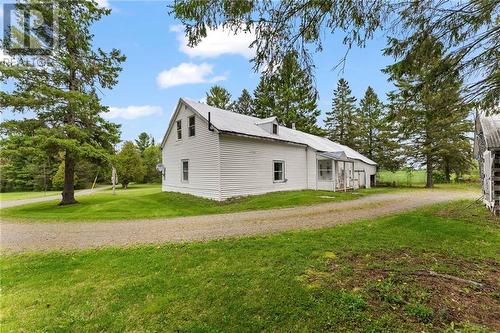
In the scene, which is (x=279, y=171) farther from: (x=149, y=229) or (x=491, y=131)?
(x=149, y=229)

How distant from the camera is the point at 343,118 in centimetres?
3744

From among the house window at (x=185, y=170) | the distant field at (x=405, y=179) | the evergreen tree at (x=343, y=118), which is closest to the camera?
the house window at (x=185, y=170)

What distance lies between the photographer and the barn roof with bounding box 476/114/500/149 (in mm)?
8913

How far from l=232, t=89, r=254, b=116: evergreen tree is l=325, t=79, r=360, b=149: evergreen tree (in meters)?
14.2

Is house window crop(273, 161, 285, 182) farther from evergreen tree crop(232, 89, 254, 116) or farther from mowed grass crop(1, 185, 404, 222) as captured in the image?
evergreen tree crop(232, 89, 254, 116)

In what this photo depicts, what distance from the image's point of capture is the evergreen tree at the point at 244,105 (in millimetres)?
46844

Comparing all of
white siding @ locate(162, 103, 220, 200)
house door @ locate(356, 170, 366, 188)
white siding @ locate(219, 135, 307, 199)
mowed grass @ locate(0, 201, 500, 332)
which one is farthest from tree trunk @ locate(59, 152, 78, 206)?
house door @ locate(356, 170, 366, 188)

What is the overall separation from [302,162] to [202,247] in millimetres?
15683

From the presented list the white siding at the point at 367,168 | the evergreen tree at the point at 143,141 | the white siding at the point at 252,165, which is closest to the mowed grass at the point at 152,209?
the white siding at the point at 252,165

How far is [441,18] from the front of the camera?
4305mm

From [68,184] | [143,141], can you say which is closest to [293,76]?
[68,184]

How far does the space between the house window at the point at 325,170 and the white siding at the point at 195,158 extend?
31.4ft

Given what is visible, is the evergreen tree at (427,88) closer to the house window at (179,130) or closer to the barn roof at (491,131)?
the barn roof at (491,131)

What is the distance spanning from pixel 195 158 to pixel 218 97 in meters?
26.6
